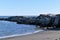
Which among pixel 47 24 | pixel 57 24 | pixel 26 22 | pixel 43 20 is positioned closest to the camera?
pixel 57 24

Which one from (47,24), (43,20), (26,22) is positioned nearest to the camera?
(47,24)

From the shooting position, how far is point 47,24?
4512 cm

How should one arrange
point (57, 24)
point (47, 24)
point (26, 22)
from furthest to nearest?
point (26, 22) → point (47, 24) → point (57, 24)

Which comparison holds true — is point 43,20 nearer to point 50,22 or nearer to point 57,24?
point 50,22

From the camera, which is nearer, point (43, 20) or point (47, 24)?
point (47, 24)

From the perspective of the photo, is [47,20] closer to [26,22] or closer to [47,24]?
[47,24]

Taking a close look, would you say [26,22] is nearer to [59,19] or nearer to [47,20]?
[47,20]

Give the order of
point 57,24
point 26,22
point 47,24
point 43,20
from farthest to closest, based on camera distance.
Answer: point 26,22 → point 43,20 → point 47,24 → point 57,24

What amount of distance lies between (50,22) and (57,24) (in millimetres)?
5277

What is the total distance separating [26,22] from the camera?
61125mm

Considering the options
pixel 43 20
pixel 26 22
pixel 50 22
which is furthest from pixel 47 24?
pixel 26 22

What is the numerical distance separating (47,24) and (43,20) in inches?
164

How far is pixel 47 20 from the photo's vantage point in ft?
153

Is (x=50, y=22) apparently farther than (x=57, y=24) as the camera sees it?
Yes
